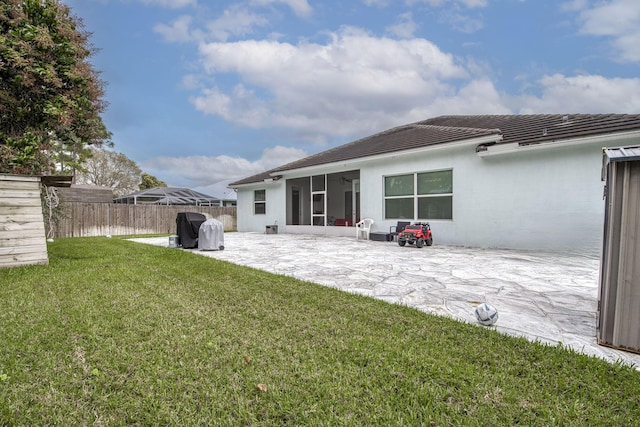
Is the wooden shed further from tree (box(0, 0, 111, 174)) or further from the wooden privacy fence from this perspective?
the wooden privacy fence

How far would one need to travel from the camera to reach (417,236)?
8.64m

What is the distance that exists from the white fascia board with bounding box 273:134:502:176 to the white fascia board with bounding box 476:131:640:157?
27cm

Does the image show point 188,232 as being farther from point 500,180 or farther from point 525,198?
point 525,198

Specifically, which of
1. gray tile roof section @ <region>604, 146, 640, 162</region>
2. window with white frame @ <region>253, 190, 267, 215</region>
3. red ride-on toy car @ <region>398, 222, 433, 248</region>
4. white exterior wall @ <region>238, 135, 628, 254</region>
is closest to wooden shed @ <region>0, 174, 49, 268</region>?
gray tile roof section @ <region>604, 146, 640, 162</region>

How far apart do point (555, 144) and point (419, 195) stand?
12.2ft

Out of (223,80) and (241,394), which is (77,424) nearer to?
(241,394)

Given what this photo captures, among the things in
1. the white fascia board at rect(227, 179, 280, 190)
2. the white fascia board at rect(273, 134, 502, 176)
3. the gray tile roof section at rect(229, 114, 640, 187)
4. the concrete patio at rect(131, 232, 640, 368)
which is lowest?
the concrete patio at rect(131, 232, 640, 368)

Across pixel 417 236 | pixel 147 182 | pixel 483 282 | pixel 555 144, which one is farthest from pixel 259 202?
pixel 147 182

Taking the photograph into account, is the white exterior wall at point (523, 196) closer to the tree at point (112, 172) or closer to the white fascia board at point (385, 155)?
the white fascia board at point (385, 155)

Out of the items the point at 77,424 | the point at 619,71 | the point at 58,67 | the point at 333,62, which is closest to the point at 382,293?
the point at 77,424

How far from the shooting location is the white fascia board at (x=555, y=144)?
21.9ft

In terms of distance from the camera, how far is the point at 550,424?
1511 mm

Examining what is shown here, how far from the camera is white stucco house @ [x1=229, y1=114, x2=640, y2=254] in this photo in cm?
719

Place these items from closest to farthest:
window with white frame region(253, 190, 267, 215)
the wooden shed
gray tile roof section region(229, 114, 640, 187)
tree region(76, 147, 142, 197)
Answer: the wooden shed, gray tile roof section region(229, 114, 640, 187), window with white frame region(253, 190, 267, 215), tree region(76, 147, 142, 197)
